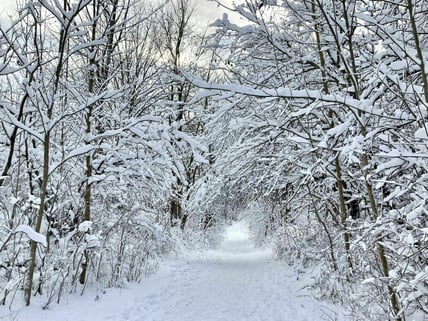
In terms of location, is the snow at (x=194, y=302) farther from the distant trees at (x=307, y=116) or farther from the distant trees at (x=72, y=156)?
the distant trees at (x=307, y=116)

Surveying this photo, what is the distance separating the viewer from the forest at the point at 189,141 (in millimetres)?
3676

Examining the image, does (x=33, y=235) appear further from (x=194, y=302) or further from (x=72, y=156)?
(x=194, y=302)

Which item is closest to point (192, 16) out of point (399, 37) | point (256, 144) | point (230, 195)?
point (230, 195)

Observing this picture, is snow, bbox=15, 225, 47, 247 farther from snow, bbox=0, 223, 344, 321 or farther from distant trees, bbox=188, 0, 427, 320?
distant trees, bbox=188, 0, 427, 320

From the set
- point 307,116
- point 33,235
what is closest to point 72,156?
point 33,235

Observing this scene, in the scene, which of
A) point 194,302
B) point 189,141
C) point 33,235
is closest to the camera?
point 33,235

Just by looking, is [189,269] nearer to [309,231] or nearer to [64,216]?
[309,231]

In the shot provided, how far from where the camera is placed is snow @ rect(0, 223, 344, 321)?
4668 mm

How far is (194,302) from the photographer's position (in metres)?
5.85

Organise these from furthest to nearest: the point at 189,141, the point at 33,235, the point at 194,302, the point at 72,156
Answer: the point at 194,302
the point at 189,141
the point at 72,156
the point at 33,235

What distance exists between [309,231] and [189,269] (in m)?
3.54

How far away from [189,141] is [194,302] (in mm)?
2770

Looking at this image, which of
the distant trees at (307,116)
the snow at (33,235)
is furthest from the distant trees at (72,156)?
the distant trees at (307,116)

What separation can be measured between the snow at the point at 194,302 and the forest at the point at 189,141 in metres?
0.31
